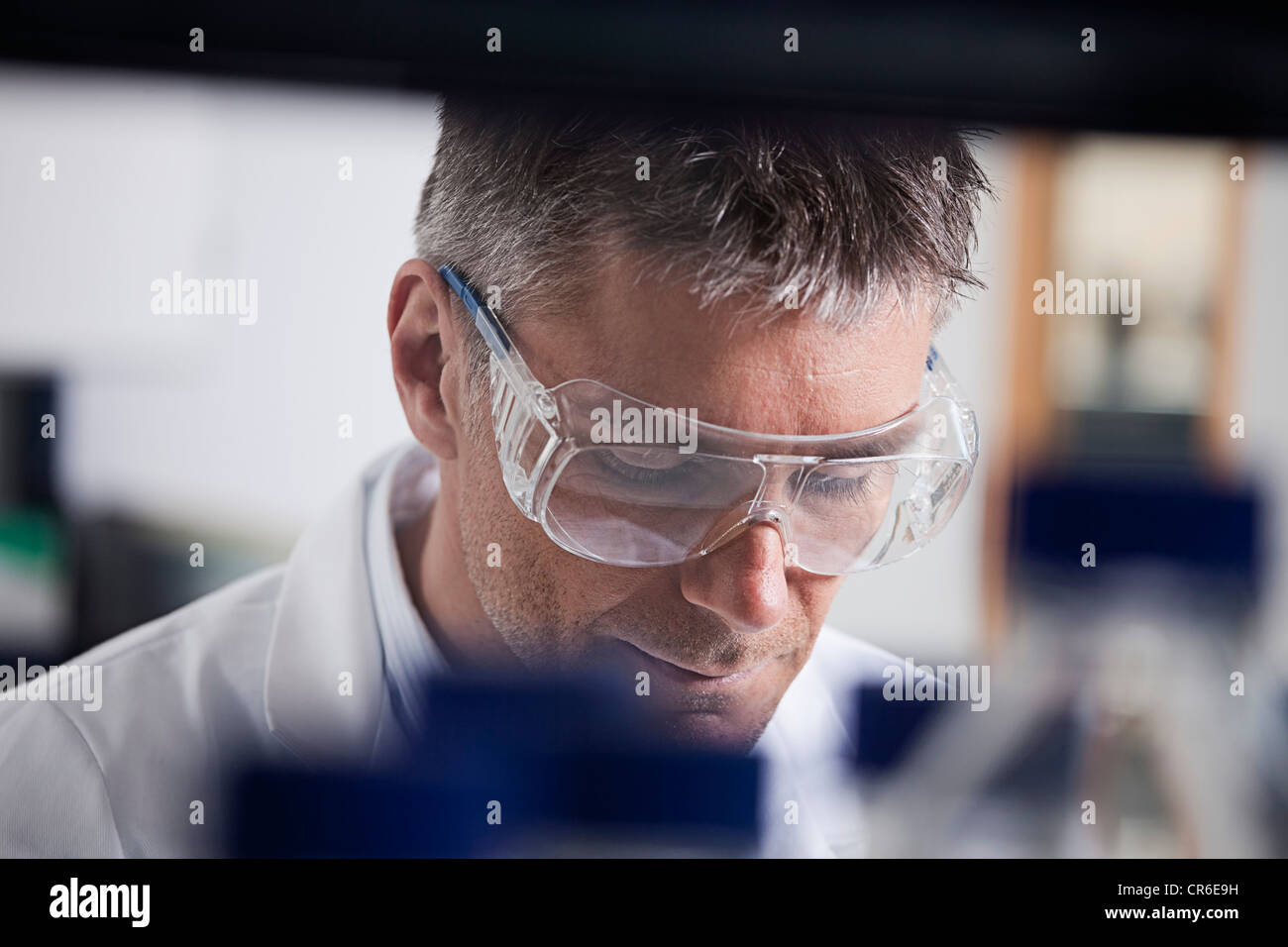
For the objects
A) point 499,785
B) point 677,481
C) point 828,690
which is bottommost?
point 499,785

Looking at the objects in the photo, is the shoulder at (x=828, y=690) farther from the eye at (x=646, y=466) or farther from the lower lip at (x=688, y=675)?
the eye at (x=646, y=466)

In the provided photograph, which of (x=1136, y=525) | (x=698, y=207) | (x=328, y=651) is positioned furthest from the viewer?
(x=1136, y=525)

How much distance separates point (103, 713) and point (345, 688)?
0.29 m

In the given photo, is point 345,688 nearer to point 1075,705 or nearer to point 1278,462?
point 1075,705

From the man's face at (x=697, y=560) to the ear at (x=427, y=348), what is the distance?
0.04 meters

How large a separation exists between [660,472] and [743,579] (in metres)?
0.17

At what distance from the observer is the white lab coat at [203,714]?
1.43 m

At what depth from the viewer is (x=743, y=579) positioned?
141 cm

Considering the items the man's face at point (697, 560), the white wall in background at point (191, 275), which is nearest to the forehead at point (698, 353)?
the man's face at point (697, 560)

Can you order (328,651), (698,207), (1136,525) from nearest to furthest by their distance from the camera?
(698,207)
(328,651)
(1136,525)

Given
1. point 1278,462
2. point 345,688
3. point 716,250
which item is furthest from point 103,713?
point 1278,462

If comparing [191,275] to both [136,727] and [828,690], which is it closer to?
[136,727]

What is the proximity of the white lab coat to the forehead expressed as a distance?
32cm

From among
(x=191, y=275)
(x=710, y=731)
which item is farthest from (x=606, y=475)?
(x=191, y=275)
